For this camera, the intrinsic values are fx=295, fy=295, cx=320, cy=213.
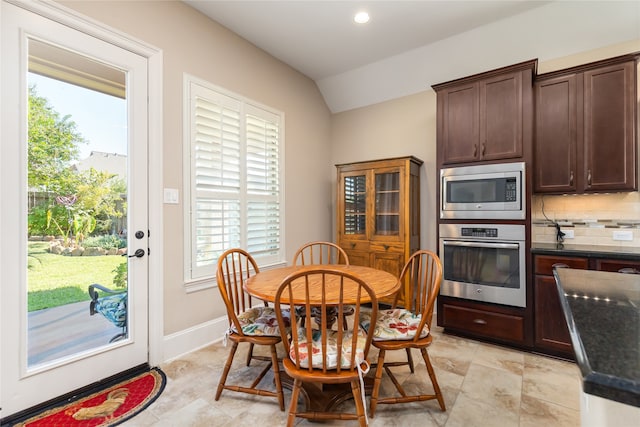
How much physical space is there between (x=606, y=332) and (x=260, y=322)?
1.71m

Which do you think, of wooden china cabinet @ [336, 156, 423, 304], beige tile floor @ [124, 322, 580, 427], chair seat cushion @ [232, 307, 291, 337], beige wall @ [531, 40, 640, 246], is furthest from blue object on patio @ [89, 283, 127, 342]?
beige wall @ [531, 40, 640, 246]

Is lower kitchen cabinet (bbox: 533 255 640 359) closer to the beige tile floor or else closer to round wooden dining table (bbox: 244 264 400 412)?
the beige tile floor

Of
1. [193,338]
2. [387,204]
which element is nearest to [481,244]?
[387,204]

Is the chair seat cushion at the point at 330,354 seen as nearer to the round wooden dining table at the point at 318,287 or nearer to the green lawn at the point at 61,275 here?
the round wooden dining table at the point at 318,287

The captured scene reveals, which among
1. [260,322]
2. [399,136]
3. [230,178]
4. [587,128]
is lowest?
[260,322]

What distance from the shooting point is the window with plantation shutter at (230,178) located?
262cm

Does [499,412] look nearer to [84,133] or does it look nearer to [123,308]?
[123,308]

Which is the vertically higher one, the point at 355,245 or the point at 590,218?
the point at 590,218

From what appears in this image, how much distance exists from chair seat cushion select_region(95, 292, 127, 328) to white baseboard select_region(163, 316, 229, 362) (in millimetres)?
378

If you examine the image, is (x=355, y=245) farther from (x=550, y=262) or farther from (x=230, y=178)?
(x=550, y=262)

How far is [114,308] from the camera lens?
2145mm

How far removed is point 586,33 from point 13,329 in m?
4.80

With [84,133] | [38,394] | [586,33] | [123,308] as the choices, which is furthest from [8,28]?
[586,33]

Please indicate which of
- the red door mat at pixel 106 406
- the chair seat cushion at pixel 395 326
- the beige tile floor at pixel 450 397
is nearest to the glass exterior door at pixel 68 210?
the red door mat at pixel 106 406
